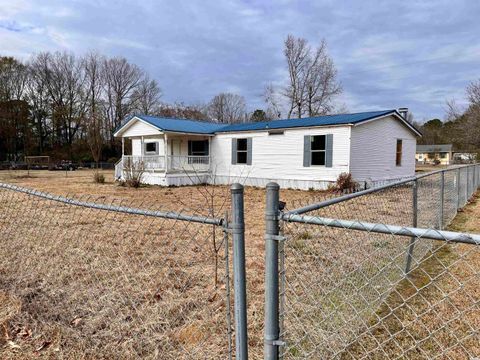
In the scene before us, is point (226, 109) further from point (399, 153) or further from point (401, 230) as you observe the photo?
point (401, 230)

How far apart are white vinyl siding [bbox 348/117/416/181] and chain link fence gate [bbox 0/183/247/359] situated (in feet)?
33.3

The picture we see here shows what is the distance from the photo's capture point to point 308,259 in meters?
4.56

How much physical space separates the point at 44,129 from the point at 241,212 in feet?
163

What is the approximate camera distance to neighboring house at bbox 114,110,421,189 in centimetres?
1422

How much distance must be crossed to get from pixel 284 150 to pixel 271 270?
47.7 feet

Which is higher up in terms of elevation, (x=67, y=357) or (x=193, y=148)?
(x=193, y=148)

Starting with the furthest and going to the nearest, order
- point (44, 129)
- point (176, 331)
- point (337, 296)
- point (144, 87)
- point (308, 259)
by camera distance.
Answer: point (144, 87), point (44, 129), point (308, 259), point (337, 296), point (176, 331)

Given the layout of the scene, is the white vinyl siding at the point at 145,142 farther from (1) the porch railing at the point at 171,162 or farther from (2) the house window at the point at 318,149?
(2) the house window at the point at 318,149

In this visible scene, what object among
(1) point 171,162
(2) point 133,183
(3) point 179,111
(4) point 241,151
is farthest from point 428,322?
(3) point 179,111

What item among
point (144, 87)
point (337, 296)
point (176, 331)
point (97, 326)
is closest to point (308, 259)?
point (337, 296)

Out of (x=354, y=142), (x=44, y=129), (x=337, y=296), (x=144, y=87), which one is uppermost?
(x=144, y=87)

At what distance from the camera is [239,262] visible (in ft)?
5.05

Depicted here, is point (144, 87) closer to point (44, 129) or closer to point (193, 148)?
point (44, 129)

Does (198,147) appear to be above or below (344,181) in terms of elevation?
above
